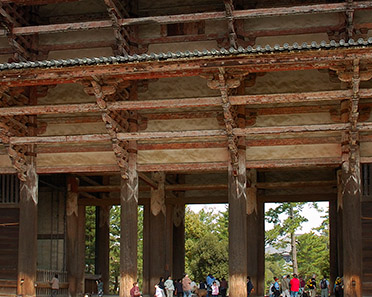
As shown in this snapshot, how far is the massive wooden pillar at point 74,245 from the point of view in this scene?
2177 cm

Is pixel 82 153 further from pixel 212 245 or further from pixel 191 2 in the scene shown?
pixel 212 245

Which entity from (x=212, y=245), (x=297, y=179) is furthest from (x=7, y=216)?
(x=212, y=245)

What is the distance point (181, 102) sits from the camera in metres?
15.8

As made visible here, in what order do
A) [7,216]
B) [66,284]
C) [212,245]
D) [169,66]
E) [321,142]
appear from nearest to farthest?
[169,66]
[321,142]
[7,216]
[66,284]
[212,245]

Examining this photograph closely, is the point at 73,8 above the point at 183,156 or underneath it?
above

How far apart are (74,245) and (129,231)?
228 inches

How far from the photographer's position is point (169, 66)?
48.7 ft

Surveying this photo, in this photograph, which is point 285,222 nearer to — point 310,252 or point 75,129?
point 310,252

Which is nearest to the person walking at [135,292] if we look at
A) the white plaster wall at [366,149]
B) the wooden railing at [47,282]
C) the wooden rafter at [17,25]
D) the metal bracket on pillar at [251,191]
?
the wooden railing at [47,282]

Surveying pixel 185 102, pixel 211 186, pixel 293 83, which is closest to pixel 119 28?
pixel 185 102

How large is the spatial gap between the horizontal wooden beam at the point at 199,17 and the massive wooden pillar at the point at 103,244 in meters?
10.9

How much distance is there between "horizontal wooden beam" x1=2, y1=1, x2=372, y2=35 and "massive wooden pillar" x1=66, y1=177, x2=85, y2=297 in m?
7.07

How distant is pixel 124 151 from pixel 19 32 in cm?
403

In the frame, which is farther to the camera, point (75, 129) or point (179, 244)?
point (179, 244)
